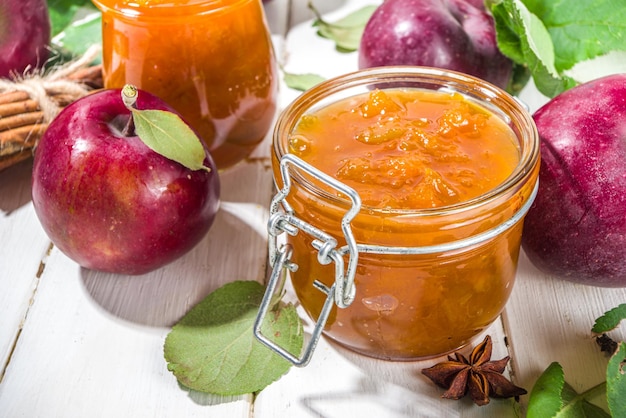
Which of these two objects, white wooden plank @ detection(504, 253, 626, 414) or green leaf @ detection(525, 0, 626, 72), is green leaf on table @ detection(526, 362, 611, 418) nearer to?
white wooden plank @ detection(504, 253, 626, 414)

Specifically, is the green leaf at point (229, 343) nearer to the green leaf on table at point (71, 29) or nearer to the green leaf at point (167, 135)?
the green leaf at point (167, 135)

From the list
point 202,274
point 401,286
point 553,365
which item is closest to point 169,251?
point 202,274

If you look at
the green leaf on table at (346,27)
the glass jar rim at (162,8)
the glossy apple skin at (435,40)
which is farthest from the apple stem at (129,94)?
the green leaf on table at (346,27)

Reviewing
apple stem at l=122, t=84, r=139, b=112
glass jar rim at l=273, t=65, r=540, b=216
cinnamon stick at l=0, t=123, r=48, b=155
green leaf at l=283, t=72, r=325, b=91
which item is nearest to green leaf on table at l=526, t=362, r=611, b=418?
glass jar rim at l=273, t=65, r=540, b=216

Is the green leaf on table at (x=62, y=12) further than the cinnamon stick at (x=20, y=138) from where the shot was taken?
Yes

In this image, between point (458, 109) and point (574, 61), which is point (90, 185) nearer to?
point (458, 109)

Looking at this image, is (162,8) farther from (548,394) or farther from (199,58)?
(548,394)

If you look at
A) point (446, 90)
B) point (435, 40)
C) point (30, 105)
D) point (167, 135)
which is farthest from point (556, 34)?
point (30, 105)
